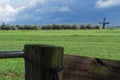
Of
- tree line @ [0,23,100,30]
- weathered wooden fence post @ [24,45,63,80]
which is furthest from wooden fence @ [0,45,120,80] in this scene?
tree line @ [0,23,100,30]

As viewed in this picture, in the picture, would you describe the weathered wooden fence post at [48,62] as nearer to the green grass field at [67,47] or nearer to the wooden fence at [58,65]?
the wooden fence at [58,65]

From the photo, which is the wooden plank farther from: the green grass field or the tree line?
the tree line

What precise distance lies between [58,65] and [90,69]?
65 centimetres

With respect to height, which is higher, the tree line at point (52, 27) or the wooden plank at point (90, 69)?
the wooden plank at point (90, 69)

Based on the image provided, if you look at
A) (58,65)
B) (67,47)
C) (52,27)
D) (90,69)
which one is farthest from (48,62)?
(52,27)

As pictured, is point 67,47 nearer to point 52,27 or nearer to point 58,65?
point 58,65

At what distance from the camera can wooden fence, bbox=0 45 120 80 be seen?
2.45m

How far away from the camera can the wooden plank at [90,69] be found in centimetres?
299

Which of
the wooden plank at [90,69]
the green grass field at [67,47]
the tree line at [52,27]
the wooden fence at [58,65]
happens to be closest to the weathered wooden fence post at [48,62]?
the wooden fence at [58,65]

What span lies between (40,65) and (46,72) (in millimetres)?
63

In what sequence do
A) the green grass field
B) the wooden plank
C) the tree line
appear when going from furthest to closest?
1. the tree line
2. the green grass field
3. the wooden plank

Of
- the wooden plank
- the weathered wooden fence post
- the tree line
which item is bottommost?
the tree line

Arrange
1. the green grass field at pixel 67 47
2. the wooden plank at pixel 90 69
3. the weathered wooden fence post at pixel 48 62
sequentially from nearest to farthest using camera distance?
the weathered wooden fence post at pixel 48 62 < the wooden plank at pixel 90 69 < the green grass field at pixel 67 47

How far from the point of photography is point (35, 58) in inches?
100
